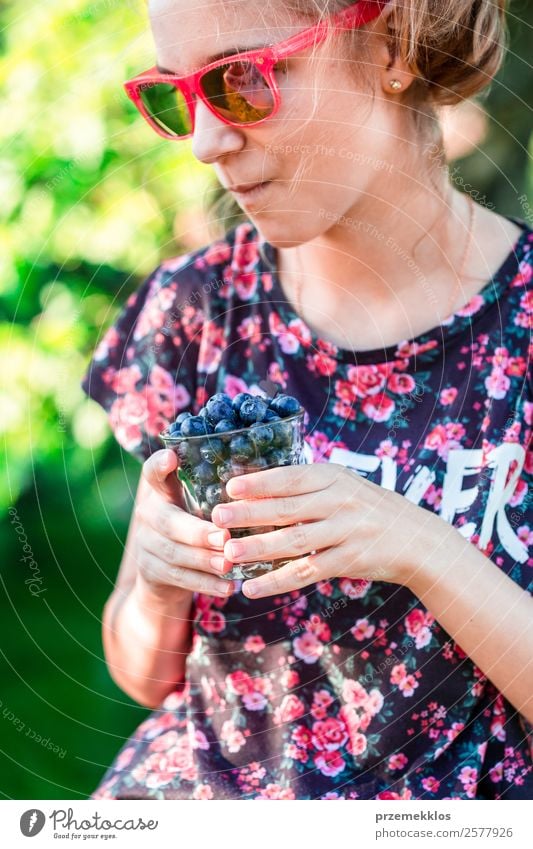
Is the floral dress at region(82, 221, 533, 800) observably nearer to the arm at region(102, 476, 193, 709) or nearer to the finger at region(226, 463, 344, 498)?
the arm at region(102, 476, 193, 709)

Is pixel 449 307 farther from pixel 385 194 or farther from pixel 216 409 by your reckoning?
pixel 216 409

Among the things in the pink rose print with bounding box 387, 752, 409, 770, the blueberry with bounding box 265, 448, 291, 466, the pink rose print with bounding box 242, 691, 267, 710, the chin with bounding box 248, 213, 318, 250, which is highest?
the chin with bounding box 248, 213, 318, 250

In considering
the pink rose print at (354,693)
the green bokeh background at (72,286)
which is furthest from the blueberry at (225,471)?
the green bokeh background at (72,286)

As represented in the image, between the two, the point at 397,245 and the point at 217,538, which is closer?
the point at 217,538

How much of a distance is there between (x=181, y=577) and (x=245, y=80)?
0.43 m

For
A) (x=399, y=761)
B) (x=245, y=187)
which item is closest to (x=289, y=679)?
(x=399, y=761)

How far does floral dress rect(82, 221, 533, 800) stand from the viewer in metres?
0.85

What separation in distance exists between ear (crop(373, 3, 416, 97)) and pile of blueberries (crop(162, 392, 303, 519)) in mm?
340

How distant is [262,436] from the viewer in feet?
2.31

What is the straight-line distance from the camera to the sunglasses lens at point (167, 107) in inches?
32.4

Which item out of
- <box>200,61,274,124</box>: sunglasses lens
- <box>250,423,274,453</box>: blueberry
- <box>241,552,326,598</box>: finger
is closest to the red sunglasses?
<box>200,61,274,124</box>: sunglasses lens

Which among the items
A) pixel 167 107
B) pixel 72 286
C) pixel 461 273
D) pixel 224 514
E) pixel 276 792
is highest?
pixel 72 286

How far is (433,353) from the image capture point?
0.91 meters

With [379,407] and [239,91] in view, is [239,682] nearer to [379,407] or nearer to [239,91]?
[379,407]
